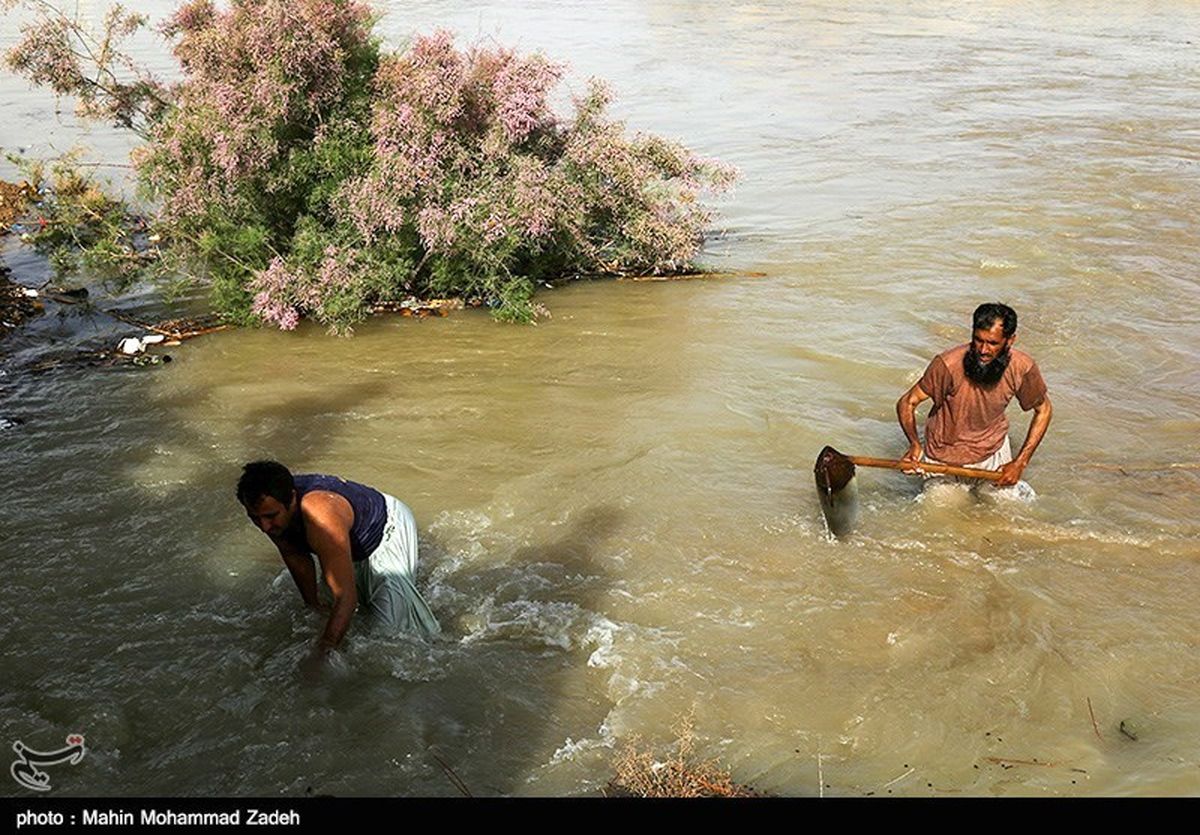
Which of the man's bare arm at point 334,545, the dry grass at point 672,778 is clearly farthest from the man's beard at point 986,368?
the man's bare arm at point 334,545

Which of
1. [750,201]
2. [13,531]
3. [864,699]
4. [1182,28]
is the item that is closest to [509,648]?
[864,699]

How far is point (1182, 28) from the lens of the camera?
2767cm

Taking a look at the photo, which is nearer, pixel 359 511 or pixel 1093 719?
pixel 1093 719

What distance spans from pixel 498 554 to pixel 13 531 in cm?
286

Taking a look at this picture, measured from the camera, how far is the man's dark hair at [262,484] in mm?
3848

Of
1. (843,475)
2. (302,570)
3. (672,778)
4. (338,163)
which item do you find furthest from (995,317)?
(338,163)

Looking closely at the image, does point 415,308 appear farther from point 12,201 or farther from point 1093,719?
point 1093,719

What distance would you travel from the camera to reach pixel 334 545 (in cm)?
415

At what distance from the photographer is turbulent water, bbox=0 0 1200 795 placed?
4.24m

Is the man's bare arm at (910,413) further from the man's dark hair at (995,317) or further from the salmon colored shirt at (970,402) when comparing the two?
the man's dark hair at (995,317)

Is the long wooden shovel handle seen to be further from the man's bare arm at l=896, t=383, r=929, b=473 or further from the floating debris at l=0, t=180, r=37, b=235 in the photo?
the floating debris at l=0, t=180, r=37, b=235

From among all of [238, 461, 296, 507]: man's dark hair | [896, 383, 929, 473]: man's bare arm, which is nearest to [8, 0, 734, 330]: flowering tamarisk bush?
[896, 383, 929, 473]: man's bare arm

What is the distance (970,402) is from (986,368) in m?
0.23
